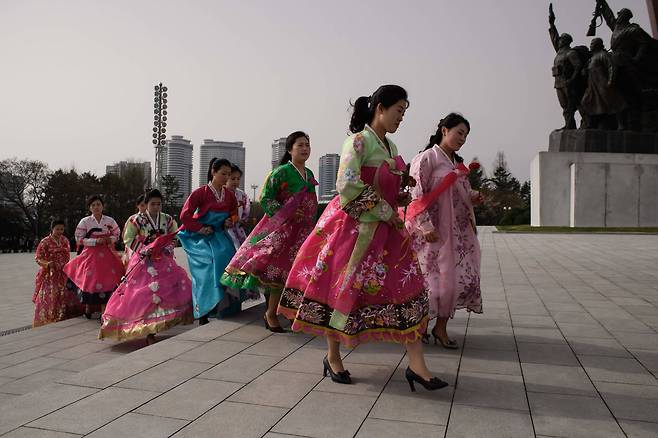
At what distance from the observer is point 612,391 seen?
304 centimetres

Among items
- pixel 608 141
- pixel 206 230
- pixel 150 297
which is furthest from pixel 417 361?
pixel 608 141

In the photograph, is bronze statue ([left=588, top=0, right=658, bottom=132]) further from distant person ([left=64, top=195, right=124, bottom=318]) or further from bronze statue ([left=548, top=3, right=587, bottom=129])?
distant person ([left=64, top=195, right=124, bottom=318])

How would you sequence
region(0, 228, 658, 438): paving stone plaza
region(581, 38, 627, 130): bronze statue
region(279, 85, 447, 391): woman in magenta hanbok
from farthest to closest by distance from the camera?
region(581, 38, 627, 130): bronze statue < region(279, 85, 447, 391): woman in magenta hanbok < region(0, 228, 658, 438): paving stone plaza

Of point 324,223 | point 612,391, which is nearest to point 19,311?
point 324,223

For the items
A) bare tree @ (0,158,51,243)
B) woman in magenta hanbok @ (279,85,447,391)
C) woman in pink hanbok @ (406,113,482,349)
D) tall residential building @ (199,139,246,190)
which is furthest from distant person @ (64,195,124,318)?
bare tree @ (0,158,51,243)

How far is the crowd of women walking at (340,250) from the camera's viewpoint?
3090 millimetres

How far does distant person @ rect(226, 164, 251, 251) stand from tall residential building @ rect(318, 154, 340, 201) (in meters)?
0.96

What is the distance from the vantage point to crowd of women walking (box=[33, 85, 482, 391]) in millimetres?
3090

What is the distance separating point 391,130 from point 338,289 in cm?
99

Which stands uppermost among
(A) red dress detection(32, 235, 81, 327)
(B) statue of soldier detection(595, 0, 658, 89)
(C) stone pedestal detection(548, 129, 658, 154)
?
(B) statue of soldier detection(595, 0, 658, 89)

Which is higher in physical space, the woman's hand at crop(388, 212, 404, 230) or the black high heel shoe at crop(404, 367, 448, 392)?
the woman's hand at crop(388, 212, 404, 230)

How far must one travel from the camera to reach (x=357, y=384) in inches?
125

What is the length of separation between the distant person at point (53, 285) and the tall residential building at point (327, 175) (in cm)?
401

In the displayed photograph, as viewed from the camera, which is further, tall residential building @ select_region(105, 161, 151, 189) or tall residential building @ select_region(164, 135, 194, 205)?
tall residential building @ select_region(105, 161, 151, 189)
